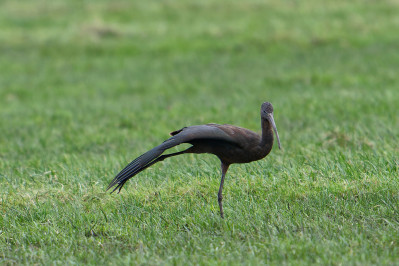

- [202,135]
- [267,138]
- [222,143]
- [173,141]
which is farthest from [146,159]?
[267,138]

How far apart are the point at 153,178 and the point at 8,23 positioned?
838 inches

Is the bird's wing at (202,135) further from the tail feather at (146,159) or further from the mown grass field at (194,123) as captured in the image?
the mown grass field at (194,123)

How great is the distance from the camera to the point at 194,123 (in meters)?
11.8

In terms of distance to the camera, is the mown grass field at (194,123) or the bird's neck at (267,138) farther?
the bird's neck at (267,138)

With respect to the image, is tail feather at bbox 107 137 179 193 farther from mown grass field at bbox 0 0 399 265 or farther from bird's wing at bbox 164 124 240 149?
mown grass field at bbox 0 0 399 265

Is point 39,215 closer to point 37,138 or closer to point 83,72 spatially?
point 37,138

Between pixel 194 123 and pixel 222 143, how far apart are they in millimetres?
6290

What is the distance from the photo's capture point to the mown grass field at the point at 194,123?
5.27 meters

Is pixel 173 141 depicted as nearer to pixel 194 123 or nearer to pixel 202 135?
pixel 202 135

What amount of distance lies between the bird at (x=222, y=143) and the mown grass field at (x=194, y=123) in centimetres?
54

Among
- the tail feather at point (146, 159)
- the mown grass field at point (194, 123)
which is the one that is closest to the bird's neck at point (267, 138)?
the mown grass field at point (194, 123)

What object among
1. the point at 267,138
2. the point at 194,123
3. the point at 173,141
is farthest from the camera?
the point at 194,123

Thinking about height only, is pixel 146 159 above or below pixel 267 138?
below

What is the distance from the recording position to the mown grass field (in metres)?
5.27
